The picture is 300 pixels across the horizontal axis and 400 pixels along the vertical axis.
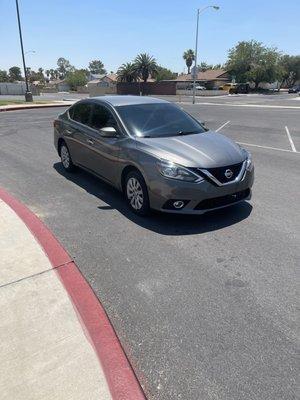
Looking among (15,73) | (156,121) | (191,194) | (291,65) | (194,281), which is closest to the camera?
(194,281)

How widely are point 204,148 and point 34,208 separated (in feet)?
9.02

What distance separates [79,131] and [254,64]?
301ft

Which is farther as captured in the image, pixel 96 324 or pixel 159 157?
pixel 159 157

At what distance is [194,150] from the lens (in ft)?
17.4

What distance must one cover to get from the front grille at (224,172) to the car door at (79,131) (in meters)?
2.62

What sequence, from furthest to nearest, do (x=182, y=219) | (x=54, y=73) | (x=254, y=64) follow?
(x=54, y=73) < (x=254, y=64) < (x=182, y=219)

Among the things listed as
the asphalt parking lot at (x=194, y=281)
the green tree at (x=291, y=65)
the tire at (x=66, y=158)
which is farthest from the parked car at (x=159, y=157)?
the green tree at (x=291, y=65)

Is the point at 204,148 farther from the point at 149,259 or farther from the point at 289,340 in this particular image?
the point at 289,340

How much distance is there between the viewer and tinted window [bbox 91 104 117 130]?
632 cm

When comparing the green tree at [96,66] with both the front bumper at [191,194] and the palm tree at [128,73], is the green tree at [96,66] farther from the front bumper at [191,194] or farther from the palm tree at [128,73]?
the front bumper at [191,194]

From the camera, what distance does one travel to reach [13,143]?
1202 centimetres

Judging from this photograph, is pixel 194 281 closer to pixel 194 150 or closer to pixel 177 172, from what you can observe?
pixel 177 172

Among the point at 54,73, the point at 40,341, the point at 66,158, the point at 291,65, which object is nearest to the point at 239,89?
the point at 291,65

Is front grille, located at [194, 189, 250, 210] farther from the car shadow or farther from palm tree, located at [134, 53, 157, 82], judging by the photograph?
palm tree, located at [134, 53, 157, 82]
